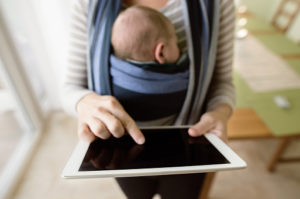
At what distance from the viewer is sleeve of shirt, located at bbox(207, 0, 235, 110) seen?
17.7 inches

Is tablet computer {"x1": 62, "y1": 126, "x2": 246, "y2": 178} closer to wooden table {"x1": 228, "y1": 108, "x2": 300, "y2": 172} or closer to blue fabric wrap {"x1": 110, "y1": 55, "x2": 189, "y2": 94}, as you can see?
blue fabric wrap {"x1": 110, "y1": 55, "x2": 189, "y2": 94}

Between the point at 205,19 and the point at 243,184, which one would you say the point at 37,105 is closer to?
the point at 205,19

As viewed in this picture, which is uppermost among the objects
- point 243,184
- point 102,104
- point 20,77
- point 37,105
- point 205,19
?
point 205,19

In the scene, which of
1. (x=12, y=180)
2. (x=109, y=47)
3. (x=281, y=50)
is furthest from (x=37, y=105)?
(x=281, y=50)

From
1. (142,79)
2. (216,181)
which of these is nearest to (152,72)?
(142,79)

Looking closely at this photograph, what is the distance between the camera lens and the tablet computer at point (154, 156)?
0.33 metres

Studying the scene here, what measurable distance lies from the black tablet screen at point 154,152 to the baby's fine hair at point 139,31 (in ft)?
0.66

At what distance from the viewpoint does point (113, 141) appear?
1.29 feet

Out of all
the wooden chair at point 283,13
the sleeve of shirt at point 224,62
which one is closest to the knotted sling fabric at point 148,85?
the sleeve of shirt at point 224,62

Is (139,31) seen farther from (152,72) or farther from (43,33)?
(43,33)

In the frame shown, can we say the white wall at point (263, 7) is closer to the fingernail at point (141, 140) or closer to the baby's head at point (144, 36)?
the baby's head at point (144, 36)

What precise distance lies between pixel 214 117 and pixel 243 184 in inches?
37.5

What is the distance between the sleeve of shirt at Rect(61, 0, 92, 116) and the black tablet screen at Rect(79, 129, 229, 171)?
0.15m

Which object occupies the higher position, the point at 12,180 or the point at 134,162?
the point at 134,162
